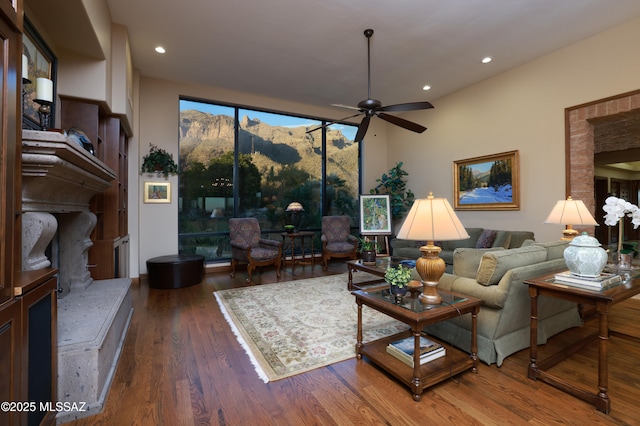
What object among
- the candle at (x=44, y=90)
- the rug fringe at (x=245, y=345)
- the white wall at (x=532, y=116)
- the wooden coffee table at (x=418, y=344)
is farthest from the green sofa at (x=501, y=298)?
the candle at (x=44, y=90)

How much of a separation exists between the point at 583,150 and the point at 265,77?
197 inches

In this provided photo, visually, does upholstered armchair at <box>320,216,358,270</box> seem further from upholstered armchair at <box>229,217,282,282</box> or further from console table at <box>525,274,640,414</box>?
console table at <box>525,274,640,414</box>

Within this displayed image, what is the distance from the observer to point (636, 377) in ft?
6.55

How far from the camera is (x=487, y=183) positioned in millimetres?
5133

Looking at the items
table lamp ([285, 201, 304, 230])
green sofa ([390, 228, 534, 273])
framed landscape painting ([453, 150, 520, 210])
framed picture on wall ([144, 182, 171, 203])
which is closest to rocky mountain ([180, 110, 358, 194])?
framed picture on wall ([144, 182, 171, 203])

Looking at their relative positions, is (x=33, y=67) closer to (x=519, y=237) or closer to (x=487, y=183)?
(x=519, y=237)

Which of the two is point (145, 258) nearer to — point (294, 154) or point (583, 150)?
point (294, 154)

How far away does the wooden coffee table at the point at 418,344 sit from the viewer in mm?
1810

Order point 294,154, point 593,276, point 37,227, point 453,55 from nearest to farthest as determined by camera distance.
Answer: point 37,227
point 593,276
point 453,55
point 294,154

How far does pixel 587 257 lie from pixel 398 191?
4945 millimetres

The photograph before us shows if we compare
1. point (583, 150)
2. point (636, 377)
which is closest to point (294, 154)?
point (583, 150)

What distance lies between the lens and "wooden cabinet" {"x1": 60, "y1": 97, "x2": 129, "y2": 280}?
3.19 metres

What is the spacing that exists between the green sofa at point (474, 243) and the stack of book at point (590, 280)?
2.46m

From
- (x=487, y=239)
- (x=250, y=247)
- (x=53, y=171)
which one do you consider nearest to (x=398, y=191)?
(x=487, y=239)
